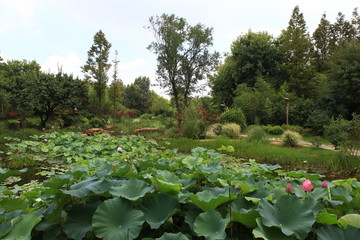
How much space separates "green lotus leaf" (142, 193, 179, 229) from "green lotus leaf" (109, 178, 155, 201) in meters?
0.04

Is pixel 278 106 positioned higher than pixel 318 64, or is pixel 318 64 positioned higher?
pixel 318 64

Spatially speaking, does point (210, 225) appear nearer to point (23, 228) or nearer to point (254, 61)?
point (23, 228)

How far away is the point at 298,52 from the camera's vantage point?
17750 millimetres

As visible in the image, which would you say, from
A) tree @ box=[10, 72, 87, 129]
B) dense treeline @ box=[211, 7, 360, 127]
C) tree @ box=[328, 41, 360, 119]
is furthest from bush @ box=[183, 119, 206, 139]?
tree @ box=[328, 41, 360, 119]

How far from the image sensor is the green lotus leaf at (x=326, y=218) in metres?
0.76

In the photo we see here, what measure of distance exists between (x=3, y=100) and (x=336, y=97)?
16471 millimetres

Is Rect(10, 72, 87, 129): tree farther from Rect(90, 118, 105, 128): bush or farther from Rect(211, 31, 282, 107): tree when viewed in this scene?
Rect(211, 31, 282, 107): tree

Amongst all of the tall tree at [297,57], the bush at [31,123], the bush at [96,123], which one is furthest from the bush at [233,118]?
the bush at [31,123]

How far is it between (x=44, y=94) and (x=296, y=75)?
1684cm

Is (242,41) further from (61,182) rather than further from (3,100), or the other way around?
(61,182)

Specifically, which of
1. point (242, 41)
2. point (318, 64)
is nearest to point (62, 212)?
point (242, 41)

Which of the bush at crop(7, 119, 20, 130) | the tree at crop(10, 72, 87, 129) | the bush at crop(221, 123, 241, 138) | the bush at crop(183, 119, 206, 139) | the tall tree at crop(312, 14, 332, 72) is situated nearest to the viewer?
the bush at crop(183, 119, 206, 139)

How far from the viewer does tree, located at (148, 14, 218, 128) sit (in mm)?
13461

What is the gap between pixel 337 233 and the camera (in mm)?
763
